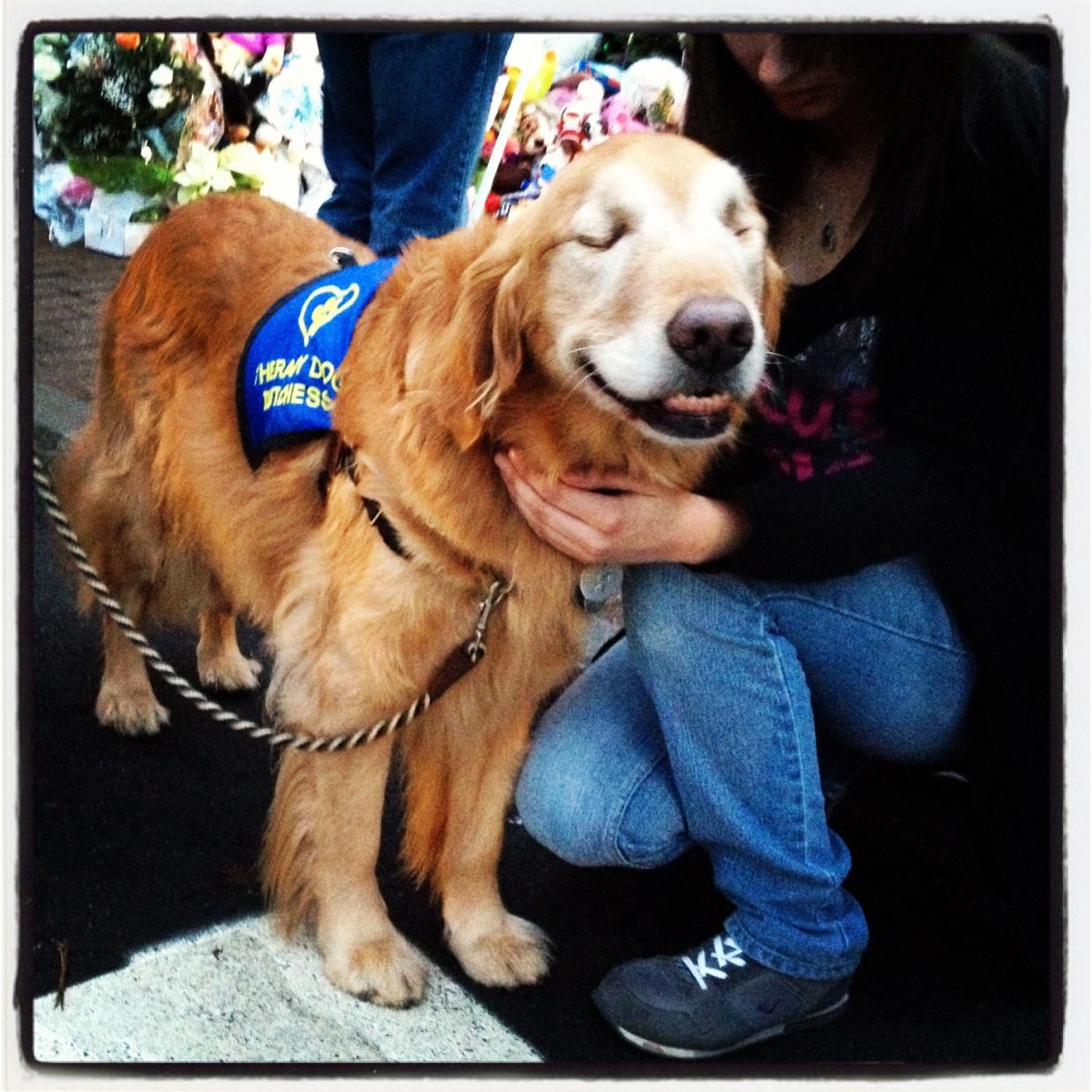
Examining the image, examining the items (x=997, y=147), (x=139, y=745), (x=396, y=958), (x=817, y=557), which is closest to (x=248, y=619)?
(x=139, y=745)

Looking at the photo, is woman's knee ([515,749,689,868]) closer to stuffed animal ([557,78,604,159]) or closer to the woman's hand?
the woman's hand

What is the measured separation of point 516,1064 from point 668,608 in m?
0.69

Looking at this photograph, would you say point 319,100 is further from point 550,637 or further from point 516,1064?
point 516,1064

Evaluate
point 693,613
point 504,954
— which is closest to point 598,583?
point 693,613

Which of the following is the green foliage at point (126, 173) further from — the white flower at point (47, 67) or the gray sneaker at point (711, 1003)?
the gray sneaker at point (711, 1003)

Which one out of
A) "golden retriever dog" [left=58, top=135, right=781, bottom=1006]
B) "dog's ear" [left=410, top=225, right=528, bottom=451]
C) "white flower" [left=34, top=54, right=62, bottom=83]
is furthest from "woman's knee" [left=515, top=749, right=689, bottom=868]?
"white flower" [left=34, top=54, right=62, bottom=83]

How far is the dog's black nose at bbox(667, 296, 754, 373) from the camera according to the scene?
141cm

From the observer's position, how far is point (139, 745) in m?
2.57

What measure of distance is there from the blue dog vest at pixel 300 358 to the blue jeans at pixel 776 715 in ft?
1.89

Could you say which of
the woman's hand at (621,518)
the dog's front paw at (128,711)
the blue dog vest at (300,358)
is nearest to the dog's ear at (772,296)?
the woman's hand at (621,518)

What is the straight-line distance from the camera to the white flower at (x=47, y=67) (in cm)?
162

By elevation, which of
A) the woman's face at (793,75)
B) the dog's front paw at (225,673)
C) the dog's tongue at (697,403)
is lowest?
the dog's front paw at (225,673)

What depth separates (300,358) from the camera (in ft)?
6.48

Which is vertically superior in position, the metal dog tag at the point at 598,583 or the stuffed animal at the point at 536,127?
the stuffed animal at the point at 536,127
